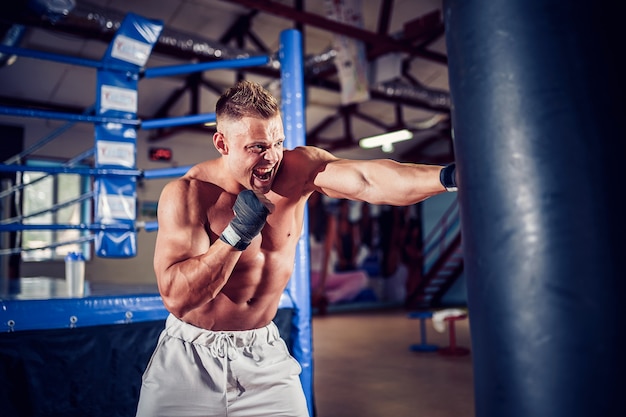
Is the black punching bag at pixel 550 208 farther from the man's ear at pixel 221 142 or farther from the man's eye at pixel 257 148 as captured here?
the man's ear at pixel 221 142

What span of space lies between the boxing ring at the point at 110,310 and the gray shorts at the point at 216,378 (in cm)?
45

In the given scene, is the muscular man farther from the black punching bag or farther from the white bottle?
the white bottle

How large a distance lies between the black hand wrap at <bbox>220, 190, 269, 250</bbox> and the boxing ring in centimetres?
103

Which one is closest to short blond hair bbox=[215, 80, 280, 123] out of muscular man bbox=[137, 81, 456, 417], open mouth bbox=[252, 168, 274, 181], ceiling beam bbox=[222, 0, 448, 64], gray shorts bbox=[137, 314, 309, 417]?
muscular man bbox=[137, 81, 456, 417]

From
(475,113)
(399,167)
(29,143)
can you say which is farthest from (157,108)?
(475,113)

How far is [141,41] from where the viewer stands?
276 centimetres

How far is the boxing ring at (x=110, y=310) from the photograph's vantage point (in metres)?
1.74

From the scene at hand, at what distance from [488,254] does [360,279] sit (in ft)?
35.7

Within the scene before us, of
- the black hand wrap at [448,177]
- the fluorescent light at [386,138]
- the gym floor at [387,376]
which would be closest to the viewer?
the black hand wrap at [448,177]

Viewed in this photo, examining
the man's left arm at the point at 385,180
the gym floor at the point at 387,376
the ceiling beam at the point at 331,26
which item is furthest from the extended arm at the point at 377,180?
the ceiling beam at the point at 331,26

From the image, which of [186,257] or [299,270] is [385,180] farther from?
[299,270]

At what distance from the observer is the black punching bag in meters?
0.62

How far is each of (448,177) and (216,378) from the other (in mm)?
946

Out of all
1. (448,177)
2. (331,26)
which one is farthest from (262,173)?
(331,26)
